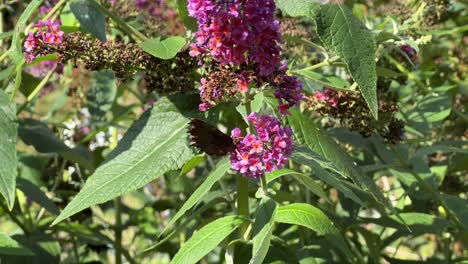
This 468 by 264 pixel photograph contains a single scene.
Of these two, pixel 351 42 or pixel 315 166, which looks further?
pixel 315 166

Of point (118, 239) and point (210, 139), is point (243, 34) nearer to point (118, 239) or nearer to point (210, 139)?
point (210, 139)

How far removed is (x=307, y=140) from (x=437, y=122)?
0.90 metres

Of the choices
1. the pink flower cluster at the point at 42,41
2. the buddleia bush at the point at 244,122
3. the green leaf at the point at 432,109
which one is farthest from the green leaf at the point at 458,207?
the pink flower cluster at the point at 42,41

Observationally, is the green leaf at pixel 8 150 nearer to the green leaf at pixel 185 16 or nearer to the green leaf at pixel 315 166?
the green leaf at pixel 185 16

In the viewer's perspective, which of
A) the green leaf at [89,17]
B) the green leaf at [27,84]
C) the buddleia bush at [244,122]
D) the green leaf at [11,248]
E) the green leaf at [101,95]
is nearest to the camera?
the buddleia bush at [244,122]

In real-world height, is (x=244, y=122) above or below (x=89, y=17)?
below

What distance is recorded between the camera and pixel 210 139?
1289mm

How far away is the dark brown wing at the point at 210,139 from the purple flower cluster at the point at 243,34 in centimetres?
9

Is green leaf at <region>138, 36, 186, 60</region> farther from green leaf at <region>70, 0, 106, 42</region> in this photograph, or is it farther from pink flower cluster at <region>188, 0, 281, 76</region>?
green leaf at <region>70, 0, 106, 42</region>

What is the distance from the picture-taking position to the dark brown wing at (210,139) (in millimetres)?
1288

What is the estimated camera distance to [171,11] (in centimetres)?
274

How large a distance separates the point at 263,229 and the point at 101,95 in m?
1.46

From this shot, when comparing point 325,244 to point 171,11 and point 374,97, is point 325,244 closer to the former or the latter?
point 374,97

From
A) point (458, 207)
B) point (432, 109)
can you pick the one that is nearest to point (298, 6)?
point (458, 207)
